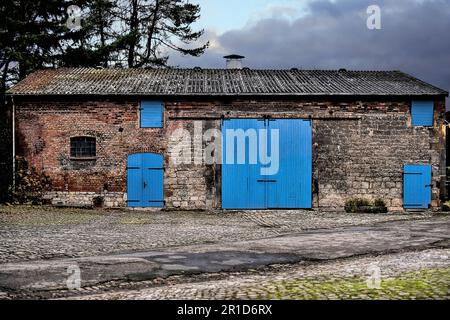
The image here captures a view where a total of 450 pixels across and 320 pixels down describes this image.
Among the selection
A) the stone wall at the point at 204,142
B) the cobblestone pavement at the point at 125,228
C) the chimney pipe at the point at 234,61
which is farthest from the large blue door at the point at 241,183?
the chimney pipe at the point at 234,61

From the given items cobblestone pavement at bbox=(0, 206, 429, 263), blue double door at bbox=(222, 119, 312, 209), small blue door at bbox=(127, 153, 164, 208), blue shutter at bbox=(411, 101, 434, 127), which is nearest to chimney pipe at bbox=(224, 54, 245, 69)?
blue double door at bbox=(222, 119, 312, 209)

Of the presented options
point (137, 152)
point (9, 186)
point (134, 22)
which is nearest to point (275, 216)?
point (137, 152)

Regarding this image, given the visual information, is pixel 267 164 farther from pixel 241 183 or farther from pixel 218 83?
pixel 218 83

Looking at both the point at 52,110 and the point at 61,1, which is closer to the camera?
the point at 52,110

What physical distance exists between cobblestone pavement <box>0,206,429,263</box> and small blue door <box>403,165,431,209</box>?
3.34m

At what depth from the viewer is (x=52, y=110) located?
17672 millimetres

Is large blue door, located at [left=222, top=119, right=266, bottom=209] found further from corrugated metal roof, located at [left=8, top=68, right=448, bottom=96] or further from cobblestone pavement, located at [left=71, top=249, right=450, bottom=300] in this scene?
cobblestone pavement, located at [left=71, top=249, right=450, bottom=300]

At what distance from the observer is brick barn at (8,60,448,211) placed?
17.6 meters

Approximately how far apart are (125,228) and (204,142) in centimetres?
660

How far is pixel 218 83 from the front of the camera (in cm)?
1920

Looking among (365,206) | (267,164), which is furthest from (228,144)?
(365,206)

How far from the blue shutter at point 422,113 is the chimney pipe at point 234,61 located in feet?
28.8

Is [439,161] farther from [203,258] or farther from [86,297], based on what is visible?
[86,297]
